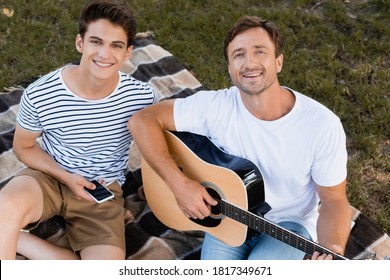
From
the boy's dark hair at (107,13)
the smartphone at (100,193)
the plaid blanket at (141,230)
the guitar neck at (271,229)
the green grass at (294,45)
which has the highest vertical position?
the boy's dark hair at (107,13)

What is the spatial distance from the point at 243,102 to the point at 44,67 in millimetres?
1892

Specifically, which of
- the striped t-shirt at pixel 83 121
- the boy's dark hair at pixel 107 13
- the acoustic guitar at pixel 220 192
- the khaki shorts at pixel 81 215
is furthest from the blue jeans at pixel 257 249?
the boy's dark hair at pixel 107 13

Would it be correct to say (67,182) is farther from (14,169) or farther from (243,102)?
(243,102)

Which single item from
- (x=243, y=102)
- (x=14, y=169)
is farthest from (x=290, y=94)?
(x=14, y=169)

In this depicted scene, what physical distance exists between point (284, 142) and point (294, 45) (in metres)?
1.99

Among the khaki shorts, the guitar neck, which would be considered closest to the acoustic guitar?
the guitar neck

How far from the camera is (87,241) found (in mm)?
2648

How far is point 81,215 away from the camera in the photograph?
271cm

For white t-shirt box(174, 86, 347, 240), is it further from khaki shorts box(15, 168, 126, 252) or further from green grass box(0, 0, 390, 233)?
green grass box(0, 0, 390, 233)

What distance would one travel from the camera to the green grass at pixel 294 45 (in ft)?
12.1

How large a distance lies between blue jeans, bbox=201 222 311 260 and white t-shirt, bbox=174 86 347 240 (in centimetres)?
8

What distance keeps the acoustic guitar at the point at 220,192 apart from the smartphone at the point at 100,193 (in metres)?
0.21

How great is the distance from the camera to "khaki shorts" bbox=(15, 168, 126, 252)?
264cm

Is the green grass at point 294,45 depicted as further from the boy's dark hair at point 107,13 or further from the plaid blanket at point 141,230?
the boy's dark hair at point 107,13
